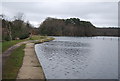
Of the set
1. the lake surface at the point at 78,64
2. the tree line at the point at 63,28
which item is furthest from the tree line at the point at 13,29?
the tree line at the point at 63,28

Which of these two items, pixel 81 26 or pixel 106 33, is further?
pixel 106 33

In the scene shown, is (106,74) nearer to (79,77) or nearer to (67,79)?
(79,77)

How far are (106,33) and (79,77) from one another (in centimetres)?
11736

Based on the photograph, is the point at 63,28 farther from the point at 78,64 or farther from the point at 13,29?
the point at 78,64

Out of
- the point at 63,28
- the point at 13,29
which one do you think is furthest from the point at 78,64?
the point at 63,28

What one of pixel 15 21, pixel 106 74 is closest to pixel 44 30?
pixel 15 21

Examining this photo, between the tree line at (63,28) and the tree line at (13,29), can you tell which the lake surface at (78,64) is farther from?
the tree line at (63,28)

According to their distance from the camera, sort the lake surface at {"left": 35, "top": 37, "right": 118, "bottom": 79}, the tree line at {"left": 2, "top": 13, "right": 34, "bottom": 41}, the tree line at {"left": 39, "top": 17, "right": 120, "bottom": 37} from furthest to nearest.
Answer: the tree line at {"left": 39, "top": 17, "right": 120, "bottom": 37}, the tree line at {"left": 2, "top": 13, "right": 34, "bottom": 41}, the lake surface at {"left": 35, "top": 37, "right": 118, "bottom": 79}

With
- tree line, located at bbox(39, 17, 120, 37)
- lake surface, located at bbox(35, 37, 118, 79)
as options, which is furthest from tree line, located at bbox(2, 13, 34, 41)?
tree line, located at bbox(39, 17, 120, 37)

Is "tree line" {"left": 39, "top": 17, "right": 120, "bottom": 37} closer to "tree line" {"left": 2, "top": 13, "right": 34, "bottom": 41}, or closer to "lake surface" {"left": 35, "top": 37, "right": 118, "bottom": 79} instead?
"tree line" {"left": 2, "top": 13, "right": 34, "bottom": 41}

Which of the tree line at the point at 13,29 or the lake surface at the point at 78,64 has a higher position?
the tree line at the point at 13,29

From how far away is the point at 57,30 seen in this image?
97.1m

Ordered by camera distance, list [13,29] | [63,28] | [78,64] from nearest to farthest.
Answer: [78,64] < [13,29] < [63,28]

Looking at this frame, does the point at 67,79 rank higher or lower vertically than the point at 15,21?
lower
